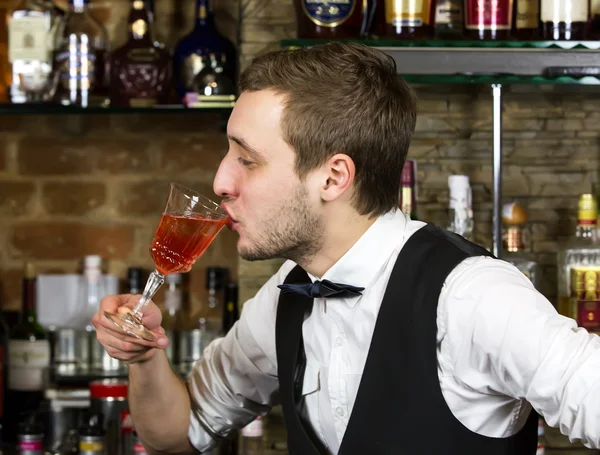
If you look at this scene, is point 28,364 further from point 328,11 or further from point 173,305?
point 328,11

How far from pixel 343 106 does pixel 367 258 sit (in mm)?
223

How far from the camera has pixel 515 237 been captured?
6.43 feet

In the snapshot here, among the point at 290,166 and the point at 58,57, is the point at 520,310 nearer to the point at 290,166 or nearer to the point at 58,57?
the point at 290,166

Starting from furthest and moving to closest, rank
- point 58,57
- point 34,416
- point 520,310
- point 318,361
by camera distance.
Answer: point 58,57
point 34,416
point 318,361
point 520,310

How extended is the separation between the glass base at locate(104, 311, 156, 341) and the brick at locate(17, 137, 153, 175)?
1117 mm

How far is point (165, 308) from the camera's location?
2.32 meters

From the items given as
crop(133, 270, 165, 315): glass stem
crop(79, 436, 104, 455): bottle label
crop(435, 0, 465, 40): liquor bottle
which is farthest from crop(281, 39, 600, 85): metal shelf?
crop(79, 436, 104, 455): bottle label

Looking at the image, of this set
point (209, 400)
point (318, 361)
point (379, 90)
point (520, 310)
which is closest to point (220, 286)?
point (209, 400)

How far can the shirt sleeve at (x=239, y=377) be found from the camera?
1559mm

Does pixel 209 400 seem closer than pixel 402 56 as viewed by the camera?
Yes

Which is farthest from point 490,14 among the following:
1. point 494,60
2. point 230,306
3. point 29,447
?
point 29,447

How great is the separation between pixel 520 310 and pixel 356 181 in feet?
1.12

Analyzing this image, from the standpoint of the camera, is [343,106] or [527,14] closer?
[343,106]

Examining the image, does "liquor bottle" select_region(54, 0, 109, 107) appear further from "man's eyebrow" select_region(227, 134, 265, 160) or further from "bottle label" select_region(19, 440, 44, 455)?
"man's eyebrow" select_region(227, 134, 265, 160)
